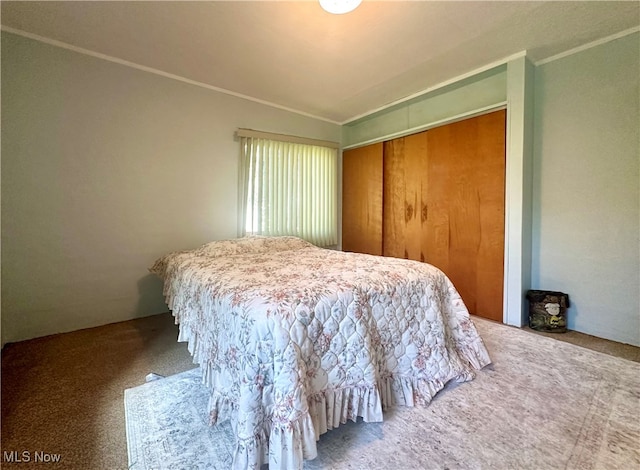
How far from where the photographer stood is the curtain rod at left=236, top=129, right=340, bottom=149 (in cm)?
320

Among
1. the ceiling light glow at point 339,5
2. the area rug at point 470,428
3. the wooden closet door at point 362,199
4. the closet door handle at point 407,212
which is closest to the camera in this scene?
the area rug at point 470,428

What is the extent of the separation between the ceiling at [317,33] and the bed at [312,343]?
1.71 m

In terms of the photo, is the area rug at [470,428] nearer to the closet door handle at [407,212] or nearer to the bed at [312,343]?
the bed at [312,343]

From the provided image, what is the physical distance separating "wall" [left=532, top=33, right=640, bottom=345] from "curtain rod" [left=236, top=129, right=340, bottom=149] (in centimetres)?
233

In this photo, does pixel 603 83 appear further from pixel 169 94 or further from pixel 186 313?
pixel 169 94

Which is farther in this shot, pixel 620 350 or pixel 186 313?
pixel 620 350

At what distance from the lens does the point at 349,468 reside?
108 cm

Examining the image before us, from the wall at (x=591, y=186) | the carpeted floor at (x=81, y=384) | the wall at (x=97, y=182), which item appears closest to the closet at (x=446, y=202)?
the wall at (x=591, y=186)

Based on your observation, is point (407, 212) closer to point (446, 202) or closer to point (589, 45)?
point (446, 202)

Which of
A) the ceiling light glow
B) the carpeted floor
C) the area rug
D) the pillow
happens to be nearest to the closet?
the carpeted floor

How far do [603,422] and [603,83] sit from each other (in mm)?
2479

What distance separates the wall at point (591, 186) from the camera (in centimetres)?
214

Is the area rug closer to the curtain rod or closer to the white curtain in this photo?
the white curtain

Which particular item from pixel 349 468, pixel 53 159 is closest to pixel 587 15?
pixel 349 468
